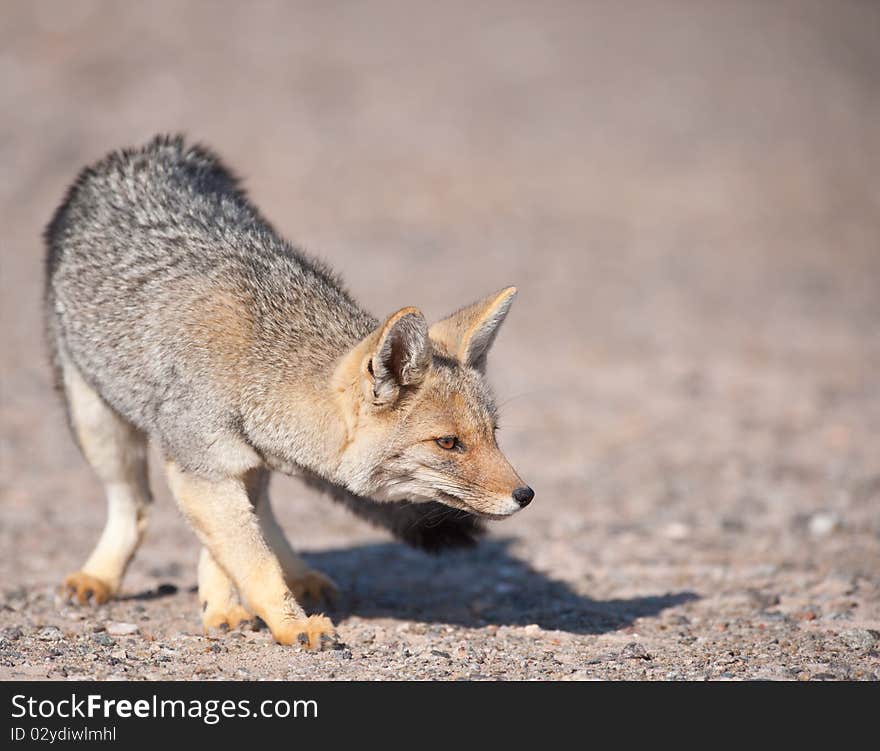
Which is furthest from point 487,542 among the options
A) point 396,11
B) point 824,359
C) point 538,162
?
point 396,11

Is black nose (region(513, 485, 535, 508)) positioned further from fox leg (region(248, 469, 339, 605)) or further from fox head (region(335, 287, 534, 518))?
fox leg (region(248, 469, 339, 605))

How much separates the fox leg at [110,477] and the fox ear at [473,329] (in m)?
2.58

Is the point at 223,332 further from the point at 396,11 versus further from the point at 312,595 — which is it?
the point at 396,11

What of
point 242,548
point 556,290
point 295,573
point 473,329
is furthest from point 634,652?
point 556,290

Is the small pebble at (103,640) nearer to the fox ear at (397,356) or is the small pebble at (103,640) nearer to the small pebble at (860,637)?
the fox ear at (397,356)

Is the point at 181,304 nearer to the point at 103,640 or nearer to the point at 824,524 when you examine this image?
the point at 103,640

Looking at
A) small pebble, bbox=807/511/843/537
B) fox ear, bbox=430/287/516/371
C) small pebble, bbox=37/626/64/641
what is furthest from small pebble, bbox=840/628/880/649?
small pebble, bbox=37/626/64/641

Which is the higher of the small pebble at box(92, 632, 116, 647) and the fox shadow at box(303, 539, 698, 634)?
the fox shadow at box(303, 539, 698, 634)

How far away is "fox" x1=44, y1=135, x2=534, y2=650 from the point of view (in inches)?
273

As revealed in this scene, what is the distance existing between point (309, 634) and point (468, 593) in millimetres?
2542

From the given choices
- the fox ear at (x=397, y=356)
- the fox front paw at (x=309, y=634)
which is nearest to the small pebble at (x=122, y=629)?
the fox front paw at (x=309, y=634)

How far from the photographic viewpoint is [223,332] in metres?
7.41

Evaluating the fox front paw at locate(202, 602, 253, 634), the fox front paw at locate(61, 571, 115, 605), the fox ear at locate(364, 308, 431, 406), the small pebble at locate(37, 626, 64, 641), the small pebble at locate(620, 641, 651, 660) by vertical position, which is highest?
the fox ear at locate(364, 308, 431, 406)

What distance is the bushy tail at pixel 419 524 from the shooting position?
8.08 m
